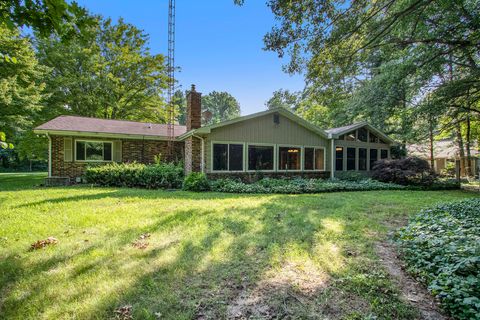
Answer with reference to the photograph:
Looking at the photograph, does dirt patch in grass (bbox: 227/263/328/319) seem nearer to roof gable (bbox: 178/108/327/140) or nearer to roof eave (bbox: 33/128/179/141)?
roof gable (bbox: 178/108/327/140)

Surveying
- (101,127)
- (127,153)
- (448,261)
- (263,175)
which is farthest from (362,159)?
(101,127)

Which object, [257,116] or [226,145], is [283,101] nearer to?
[257,116]

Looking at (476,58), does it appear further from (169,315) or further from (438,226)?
(169,315)

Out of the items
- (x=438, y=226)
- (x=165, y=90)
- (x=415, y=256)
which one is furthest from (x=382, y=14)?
(x=165, y=90)

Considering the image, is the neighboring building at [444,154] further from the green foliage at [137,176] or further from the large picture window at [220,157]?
the green foliage at [137,176]

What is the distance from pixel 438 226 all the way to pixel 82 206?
767 centimetres

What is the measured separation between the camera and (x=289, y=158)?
1288 centimetres

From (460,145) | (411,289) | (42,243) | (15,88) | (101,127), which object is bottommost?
(411,289)

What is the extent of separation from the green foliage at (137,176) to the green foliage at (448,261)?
8.46 meters

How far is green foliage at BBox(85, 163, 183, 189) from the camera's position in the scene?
1017 cm

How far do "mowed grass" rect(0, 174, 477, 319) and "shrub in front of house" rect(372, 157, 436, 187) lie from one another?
27.6 feet

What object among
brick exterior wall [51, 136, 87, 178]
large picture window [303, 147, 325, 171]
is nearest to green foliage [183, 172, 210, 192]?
large picture window [303, 147, 325, 171]

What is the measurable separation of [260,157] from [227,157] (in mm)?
1784

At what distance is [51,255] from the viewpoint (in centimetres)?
333
